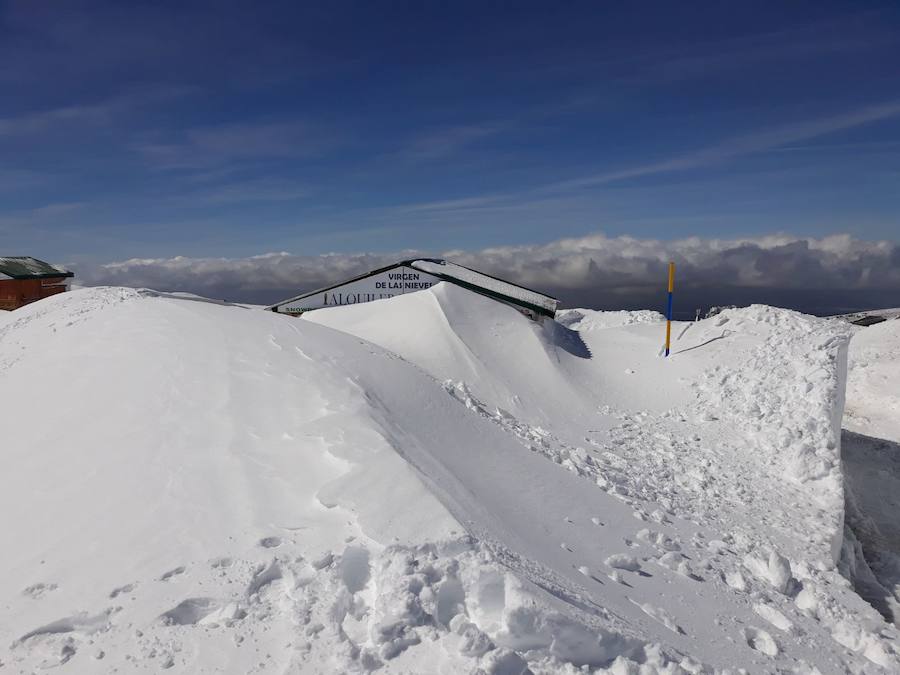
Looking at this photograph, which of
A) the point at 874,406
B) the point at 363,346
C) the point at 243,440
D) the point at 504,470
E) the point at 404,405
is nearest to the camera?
the point at 243,440

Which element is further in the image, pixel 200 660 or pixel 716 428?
pixel 716 428

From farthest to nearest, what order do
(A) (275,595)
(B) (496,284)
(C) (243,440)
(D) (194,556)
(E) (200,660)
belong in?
1. (B) (496,284)
2. (C) (243,440)
3. (D) (194,556)
4. (A) (275,595)
5. (E) (200,660)

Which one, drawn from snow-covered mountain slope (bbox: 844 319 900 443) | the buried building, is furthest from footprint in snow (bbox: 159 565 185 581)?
snow-covered mountain slope (bbox: 844 319 900 443)

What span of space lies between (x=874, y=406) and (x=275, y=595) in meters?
20.0

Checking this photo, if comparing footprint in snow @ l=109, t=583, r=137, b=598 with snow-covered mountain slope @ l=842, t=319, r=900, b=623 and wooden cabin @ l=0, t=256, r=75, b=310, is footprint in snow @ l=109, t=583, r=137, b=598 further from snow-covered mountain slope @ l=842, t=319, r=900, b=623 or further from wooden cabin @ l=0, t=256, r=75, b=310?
wooden cabin @ l=0, t=256, r=75, b=310

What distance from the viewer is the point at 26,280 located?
2267 centimetres

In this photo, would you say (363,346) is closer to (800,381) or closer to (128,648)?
(128,648)

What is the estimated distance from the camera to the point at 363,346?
12172mm

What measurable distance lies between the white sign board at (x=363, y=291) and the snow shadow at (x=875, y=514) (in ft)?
45.6

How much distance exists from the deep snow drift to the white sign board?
686 centimetres

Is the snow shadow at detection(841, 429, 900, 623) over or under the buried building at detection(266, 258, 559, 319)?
under

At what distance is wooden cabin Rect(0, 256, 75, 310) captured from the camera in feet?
72.5

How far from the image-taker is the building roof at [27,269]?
22.3 meters

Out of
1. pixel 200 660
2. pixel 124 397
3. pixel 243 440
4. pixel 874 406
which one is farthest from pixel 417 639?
pixel 874 406
